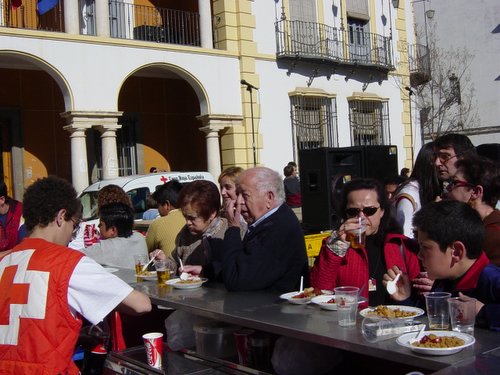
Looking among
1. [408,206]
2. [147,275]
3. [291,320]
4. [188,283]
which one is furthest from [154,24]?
[291,320]

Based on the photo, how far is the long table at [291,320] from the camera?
2402 millimetres

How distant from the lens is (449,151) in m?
4.93

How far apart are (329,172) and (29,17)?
10.7 meters

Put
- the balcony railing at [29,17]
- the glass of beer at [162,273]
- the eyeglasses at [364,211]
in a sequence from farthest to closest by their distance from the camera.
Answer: the balcony railing at [29,17] → the glass of beer at [162,273] → the eyeglasses at [364,211]

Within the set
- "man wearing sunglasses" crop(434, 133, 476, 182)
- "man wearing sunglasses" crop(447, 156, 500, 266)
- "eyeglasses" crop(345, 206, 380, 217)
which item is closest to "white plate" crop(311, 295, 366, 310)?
"eyeglasses" crop(345, 206, 380, 217)

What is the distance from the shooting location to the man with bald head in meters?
3.73

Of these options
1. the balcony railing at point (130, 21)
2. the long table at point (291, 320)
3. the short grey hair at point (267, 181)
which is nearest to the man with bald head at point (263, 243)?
the short grey hair at point (267, 181)

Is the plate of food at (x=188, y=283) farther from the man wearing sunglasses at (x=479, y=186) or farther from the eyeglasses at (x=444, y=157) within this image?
the eyeglasses at (x=444, y=157)

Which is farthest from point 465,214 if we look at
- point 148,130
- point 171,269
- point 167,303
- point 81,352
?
point 148,130

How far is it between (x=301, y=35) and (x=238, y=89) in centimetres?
304

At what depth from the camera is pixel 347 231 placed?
3.35 m

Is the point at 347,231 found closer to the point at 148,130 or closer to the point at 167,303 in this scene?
the point at 167,303

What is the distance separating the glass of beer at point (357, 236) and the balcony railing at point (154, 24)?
15.4m

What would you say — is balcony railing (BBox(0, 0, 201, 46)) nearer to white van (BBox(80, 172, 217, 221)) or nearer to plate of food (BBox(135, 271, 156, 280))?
white van (BBox(80, 172, 217, 221))
